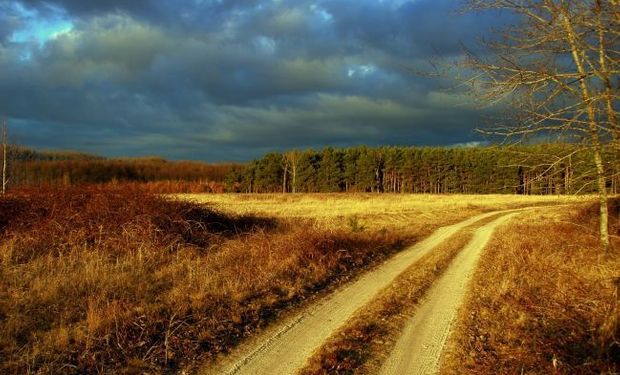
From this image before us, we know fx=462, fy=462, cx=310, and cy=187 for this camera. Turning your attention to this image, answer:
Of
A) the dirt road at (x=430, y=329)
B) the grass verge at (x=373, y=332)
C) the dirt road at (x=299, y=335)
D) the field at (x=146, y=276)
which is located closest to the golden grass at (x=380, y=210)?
the field at (x=146, y=276)

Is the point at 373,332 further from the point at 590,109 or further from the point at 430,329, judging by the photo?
the point at 590,109

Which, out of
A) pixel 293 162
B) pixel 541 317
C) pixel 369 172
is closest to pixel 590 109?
pixel 541 317

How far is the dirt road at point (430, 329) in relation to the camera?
19.2 feet

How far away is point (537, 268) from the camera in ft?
36.1

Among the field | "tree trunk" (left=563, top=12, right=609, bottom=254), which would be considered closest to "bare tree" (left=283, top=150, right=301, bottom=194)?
the field

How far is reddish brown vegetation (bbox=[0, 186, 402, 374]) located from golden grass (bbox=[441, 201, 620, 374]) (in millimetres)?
3265

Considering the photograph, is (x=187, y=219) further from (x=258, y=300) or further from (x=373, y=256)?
(x=258, y=300)

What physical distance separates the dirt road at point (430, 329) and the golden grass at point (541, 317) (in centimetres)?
19

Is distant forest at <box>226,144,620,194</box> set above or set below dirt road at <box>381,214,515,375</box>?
above

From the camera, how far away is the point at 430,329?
23.9 ft

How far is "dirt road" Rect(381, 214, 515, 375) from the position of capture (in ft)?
A: 19.2

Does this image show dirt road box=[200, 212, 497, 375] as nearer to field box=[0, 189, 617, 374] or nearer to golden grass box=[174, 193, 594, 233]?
field box=[0, 189, 617, 374]

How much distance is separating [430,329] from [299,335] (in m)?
2.08

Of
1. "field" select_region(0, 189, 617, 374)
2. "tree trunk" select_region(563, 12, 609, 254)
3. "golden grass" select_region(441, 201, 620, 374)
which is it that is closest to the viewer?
"golden grass" select_region(441, 201, 620, 374)
